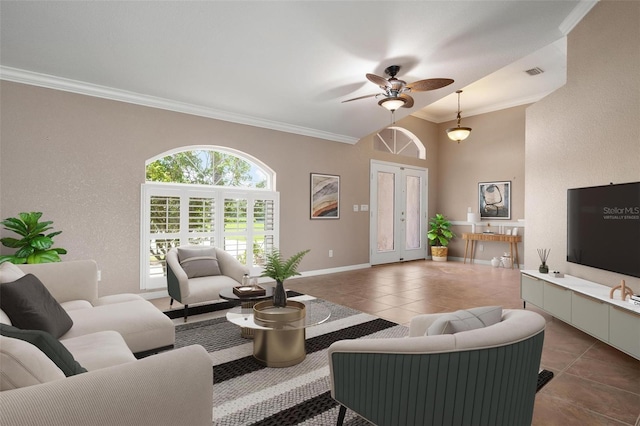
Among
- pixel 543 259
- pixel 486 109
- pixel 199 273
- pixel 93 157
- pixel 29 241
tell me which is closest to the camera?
pixel 29 241

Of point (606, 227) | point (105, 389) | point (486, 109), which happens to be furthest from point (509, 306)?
point (486, 109)

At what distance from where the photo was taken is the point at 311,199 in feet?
20.6

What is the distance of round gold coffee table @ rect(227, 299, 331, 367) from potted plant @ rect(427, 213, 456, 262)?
624 centimetres

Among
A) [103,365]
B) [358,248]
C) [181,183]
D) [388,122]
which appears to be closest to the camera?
[103,365]

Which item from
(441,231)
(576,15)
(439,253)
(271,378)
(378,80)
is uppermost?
(576,15)

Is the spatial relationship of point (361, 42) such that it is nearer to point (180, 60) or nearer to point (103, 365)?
point (180, 60)

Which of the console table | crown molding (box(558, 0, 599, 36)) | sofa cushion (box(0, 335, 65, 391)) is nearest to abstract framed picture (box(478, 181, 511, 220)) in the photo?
the console table

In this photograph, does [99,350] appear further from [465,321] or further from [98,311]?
[465,321]

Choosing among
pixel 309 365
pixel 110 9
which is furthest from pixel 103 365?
pixel 110 9

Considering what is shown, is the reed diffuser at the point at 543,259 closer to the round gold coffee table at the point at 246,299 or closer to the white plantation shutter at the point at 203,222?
the round gold coffee table at the point at 246,299

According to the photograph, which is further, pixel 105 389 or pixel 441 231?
pixel 441 231

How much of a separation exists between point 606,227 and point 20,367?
4.13 metres

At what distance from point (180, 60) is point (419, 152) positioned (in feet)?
20.4

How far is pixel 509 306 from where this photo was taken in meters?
4.31
